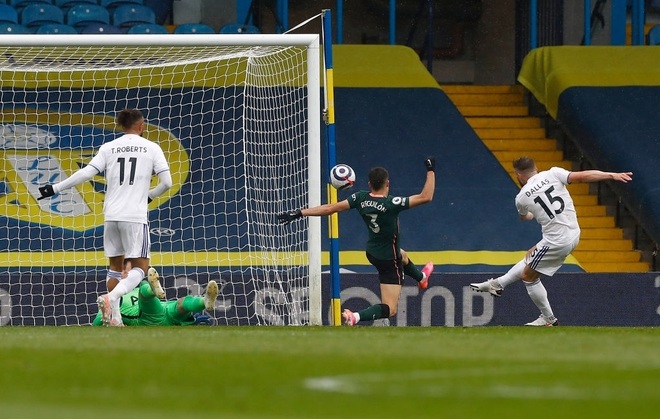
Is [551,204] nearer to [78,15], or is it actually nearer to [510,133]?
[510,133]

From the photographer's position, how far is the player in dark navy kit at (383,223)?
10.8 meters

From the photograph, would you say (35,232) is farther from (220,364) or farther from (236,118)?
(220,364)

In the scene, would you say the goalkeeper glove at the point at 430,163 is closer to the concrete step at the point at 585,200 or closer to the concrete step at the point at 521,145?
the concrete step at the point at 585,200

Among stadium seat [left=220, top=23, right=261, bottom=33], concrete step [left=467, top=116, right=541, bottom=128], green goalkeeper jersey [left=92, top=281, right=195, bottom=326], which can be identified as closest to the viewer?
green goalkeeper jersey [left=92, top=281, right=195, bottom=326]

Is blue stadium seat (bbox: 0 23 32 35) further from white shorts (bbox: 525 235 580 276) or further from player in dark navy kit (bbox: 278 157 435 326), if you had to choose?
Result: white shorts (bbox: 525 235 580 276)

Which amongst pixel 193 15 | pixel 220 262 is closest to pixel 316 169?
pixel 220 262

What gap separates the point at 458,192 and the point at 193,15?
16.0 ft

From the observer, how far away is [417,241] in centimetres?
1545

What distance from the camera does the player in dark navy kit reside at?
10.8 metres

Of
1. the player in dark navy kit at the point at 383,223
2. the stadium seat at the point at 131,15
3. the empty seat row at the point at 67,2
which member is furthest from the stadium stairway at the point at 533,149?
the player in dark navy kit at the point at 383,223

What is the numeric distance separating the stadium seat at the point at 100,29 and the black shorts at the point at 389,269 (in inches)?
231

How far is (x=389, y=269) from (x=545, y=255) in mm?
1514

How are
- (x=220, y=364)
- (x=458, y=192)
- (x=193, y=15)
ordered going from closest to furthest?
1. (x=220, y=364)
2. (x=458, y=192)
3. (x=193, y=15)

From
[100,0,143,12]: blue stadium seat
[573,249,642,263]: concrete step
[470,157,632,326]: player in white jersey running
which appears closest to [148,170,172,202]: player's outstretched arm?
[470,157,632,326]: player in white jersey running
